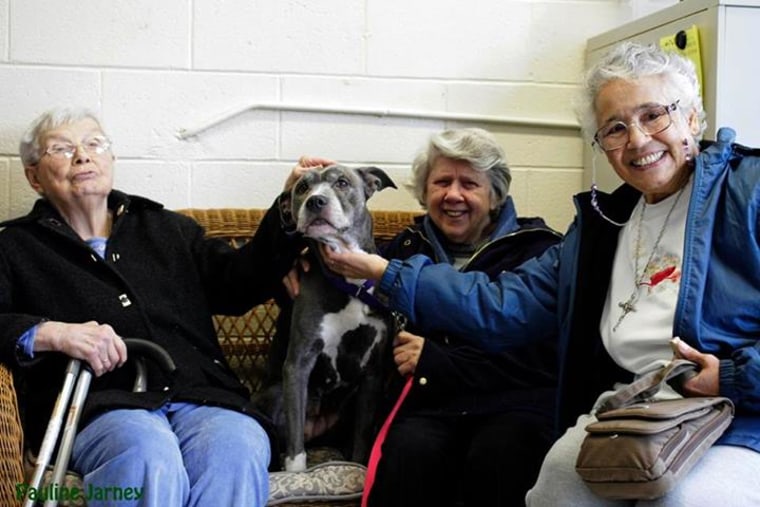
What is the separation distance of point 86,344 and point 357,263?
2.01 feet

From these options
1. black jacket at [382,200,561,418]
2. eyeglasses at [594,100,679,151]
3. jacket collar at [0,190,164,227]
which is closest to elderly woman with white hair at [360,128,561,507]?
black jacket at [382,200,561,418]

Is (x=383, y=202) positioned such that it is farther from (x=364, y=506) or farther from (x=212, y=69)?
(x=364, y=506)

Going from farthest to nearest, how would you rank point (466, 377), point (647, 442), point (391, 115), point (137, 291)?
1. point (391, 115)
2. point (137, 291)
3. point (466, 377)
4. point (647, 442)

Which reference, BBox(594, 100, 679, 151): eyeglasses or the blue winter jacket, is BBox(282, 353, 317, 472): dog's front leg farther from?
BBox(594, 100, 679, 151): eyeglasses

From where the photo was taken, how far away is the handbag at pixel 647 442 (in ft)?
4.82

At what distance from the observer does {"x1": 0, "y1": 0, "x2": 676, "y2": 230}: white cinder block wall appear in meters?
2.78

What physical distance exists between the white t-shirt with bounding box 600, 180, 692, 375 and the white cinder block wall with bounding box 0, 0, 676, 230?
1.11m

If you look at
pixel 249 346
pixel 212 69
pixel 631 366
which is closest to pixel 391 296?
pixel 631 366

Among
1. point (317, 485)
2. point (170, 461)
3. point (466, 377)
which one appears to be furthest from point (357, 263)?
point (170, 461)

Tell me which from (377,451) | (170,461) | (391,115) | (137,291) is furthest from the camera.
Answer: (391,115)

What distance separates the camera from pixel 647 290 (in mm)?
1849

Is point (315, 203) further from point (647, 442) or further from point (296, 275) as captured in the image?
point (647, 442)

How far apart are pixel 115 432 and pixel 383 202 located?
1335 millimetres

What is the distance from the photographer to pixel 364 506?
78.0 inches
